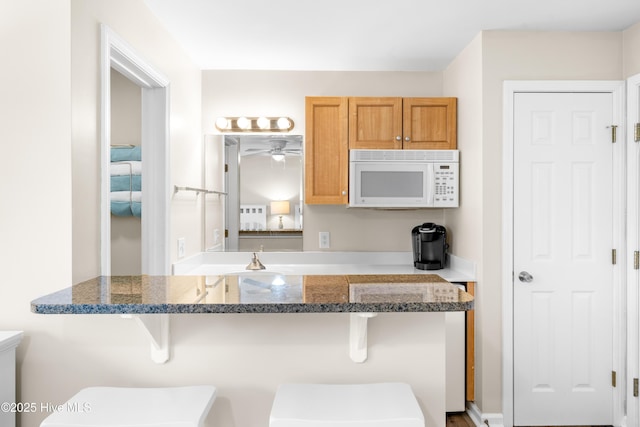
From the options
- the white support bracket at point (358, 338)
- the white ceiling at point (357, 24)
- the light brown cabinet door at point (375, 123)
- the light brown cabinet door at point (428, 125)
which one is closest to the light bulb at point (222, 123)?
the white ceiling at point (357, 24)

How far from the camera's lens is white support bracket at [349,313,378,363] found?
1413mm

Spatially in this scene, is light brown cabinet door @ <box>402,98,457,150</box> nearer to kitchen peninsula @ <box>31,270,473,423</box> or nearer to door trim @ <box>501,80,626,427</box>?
door trim @ <box>501,80,626,427</box>

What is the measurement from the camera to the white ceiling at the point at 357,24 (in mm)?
2410

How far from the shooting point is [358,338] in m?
1.44

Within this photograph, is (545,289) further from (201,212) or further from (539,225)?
(201,212)

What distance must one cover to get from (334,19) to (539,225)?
5.71 feet

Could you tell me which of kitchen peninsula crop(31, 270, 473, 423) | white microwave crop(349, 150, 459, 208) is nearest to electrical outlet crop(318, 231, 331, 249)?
white microwave crop(349, 150, 459, 208)

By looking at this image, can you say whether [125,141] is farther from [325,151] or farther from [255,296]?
[255,296]

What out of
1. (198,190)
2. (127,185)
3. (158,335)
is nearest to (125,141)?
(127,185)

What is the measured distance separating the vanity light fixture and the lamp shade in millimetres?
572

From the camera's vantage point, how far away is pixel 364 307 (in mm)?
1179

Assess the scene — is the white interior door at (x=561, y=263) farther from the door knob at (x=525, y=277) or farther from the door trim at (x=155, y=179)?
the door trim at (x=155, y=179)

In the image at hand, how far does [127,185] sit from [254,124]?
1.07 metres

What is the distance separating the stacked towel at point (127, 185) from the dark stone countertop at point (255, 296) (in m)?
1.60
